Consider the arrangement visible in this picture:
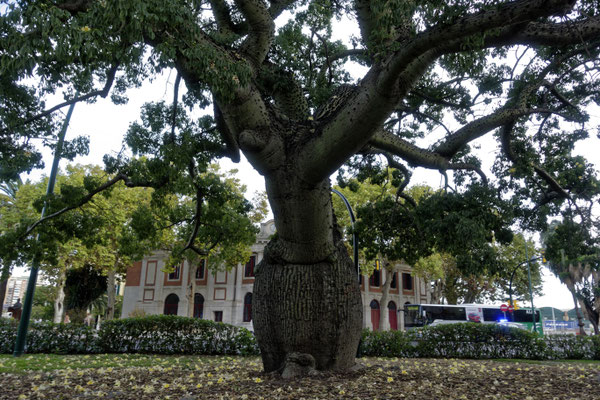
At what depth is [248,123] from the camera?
4.92m

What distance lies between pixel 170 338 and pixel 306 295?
7866 mm

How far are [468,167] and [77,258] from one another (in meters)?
25.4

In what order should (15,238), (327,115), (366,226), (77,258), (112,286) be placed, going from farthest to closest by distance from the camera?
1. (112,286)
2. (77,258)
3. (366,226)
4. (15,238)
5. (327,115)

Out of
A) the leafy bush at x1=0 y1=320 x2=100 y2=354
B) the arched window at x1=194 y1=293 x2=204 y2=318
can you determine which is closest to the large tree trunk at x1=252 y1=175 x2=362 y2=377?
the leafy bush at x1=0 y1=320 x2=100 y2=354

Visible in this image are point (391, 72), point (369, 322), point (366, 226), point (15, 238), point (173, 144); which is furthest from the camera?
point (369, 322)

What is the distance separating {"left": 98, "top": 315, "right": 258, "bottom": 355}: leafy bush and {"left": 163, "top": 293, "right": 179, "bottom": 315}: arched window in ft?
76.3

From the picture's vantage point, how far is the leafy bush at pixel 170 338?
11.6 metres

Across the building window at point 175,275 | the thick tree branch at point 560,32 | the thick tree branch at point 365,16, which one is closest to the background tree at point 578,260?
the thick tree branch at point 560,32

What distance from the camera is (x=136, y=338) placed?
11750 mm

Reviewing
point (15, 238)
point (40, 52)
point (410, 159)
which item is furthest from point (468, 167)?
point (15, 238)

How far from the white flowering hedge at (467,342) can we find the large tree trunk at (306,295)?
660 centimetres

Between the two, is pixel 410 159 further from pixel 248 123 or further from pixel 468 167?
pixel 248 123

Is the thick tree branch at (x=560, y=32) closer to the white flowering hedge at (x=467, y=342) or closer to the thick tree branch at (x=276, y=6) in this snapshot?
the thick tree branch at (x=276, y=6)

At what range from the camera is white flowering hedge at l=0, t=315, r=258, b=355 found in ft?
37.5
